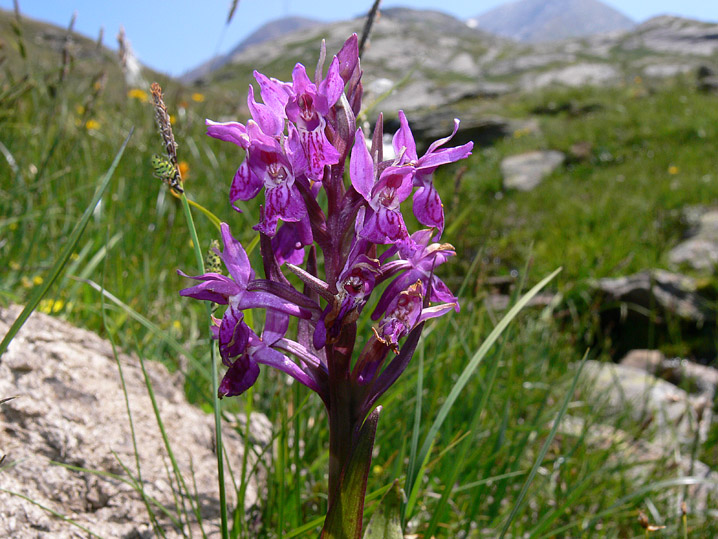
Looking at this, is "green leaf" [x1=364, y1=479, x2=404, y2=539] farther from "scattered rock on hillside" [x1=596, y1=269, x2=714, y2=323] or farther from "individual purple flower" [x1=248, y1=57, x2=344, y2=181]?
"scattered rock on hillside" [x1=596, y1=269, x2=714, y2=323]

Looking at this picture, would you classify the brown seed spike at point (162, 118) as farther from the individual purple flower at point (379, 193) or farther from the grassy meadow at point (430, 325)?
the grassy meadow at point (430, 325)

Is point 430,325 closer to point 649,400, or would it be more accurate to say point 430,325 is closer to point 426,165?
point 426,165

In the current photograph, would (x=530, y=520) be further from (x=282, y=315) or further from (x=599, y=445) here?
(x=282, y=315)

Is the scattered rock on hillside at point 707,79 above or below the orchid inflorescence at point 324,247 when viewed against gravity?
above

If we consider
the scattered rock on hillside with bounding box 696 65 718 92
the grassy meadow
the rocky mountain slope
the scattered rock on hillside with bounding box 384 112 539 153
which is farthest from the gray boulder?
the grassy meadow

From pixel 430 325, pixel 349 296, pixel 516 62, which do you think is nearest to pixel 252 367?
pixel 349 296

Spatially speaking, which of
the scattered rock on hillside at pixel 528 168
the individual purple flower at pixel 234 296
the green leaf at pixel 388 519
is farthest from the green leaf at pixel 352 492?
the scattered rock on hillside at pixel 528 168
